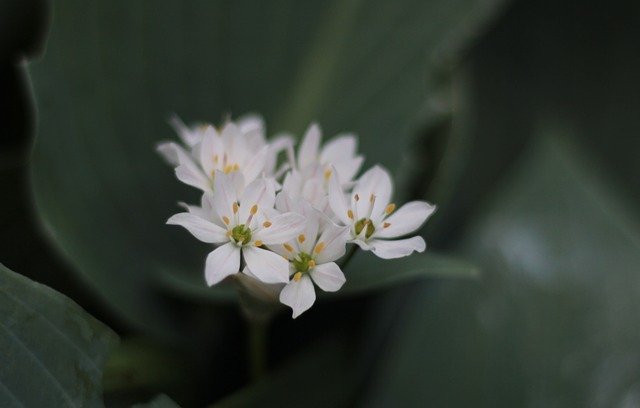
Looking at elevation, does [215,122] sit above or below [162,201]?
above

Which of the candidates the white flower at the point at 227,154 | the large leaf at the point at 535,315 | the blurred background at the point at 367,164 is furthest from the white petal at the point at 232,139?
the large leaf at the point at 535,315

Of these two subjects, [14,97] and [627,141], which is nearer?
[14,97]

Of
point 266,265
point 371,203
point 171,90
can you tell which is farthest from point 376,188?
point 171,90

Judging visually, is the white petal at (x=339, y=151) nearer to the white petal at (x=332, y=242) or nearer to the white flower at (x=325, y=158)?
the white flower at (x=325, y=158)

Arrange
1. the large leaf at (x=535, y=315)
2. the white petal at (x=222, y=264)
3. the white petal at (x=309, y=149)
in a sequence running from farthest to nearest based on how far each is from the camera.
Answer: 1. the large leaf at (x=535, y=315)
2. the white petal at (x=309, y=149)
3. the white petal at (x=222, y=264)

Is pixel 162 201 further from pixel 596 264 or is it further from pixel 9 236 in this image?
pixel 596 264

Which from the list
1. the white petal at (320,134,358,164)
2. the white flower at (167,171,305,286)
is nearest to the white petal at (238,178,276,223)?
the white flower at (167,171,305,286)

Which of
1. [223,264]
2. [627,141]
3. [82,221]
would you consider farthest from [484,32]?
[223,264]
